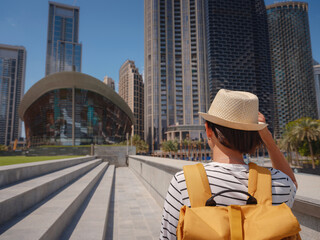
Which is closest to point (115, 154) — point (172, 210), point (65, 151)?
point (65, 151)

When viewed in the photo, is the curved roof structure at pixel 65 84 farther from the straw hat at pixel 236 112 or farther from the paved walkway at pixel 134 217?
the straw hat at pixel 236 112

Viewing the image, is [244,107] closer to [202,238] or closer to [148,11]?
[202,238]

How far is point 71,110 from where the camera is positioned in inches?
1598

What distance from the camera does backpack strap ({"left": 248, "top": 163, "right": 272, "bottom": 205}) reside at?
0.99m

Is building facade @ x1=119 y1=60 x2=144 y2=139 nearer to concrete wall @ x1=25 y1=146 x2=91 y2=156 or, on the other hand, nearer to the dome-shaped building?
the dome-shaped building

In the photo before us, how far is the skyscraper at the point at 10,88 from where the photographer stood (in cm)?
14612

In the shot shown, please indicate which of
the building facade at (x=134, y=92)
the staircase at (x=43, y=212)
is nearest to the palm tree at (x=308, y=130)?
the staircase at (x=43, y=212)

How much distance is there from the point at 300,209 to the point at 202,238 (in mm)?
1326

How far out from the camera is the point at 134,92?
11388cm

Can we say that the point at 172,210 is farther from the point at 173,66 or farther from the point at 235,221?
the point at 173,66

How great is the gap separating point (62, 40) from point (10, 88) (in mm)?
57283

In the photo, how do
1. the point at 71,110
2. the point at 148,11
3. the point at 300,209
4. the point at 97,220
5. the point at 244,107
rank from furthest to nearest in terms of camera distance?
the point at 148,11 → the point at 71,110 → the point at 97,220 → the point at 300,209 → the point at 244,107

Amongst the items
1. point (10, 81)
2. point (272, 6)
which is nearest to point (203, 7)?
point (272, 6)

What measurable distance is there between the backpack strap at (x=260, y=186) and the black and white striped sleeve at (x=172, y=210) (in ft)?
1.23
